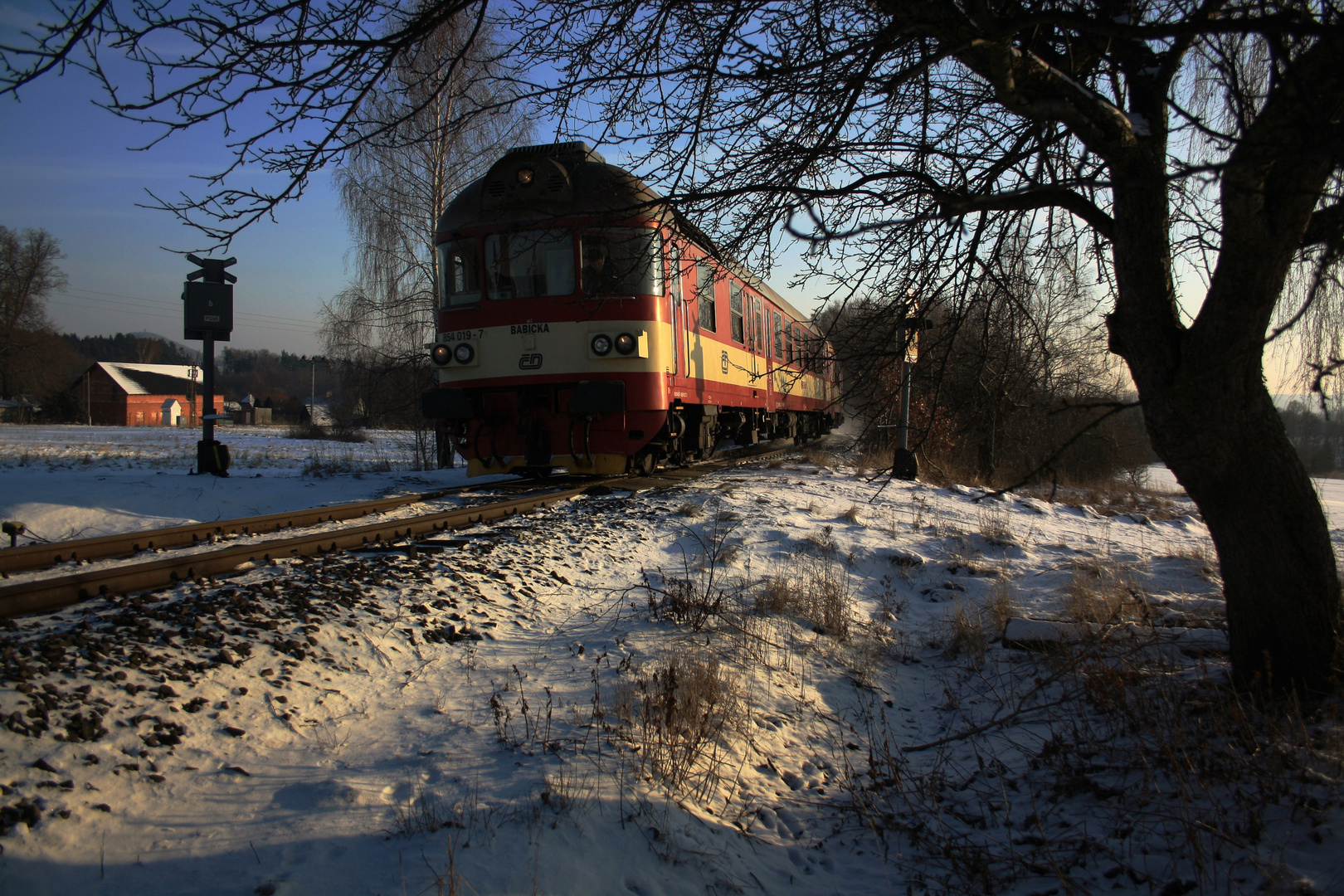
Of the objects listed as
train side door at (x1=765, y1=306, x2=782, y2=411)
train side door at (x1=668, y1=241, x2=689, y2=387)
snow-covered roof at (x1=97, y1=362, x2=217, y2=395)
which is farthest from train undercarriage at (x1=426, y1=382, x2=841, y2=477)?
snow-covered roof at (x1=97, y1=362, x2=217, y2=395)

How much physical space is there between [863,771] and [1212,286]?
246cm

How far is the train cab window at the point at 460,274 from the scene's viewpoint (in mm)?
8500

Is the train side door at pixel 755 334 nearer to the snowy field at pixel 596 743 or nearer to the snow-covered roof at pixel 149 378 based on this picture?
the snowy field at pixel 596 743

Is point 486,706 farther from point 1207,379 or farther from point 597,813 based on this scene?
point 1207,379

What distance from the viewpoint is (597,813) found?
2.20 m

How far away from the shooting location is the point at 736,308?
11.4 meters

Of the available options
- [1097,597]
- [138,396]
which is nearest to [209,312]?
[1097,597]

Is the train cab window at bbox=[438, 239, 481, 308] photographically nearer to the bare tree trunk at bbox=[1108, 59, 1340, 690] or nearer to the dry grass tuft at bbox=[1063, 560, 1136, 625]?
the dry grass tuft at bbox=[1063, 560, 1136, 625]

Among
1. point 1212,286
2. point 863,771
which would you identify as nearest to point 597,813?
point 863,771

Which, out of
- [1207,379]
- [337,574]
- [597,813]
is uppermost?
[1207,379]

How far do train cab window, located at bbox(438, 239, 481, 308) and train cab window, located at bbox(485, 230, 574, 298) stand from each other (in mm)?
252

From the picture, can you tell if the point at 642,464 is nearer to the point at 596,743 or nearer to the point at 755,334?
the point at 755,334

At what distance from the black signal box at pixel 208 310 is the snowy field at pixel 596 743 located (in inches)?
301

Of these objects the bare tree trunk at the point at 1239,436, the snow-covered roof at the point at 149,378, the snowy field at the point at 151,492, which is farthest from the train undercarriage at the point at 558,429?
the snow-covered roof at the point at 149,378
